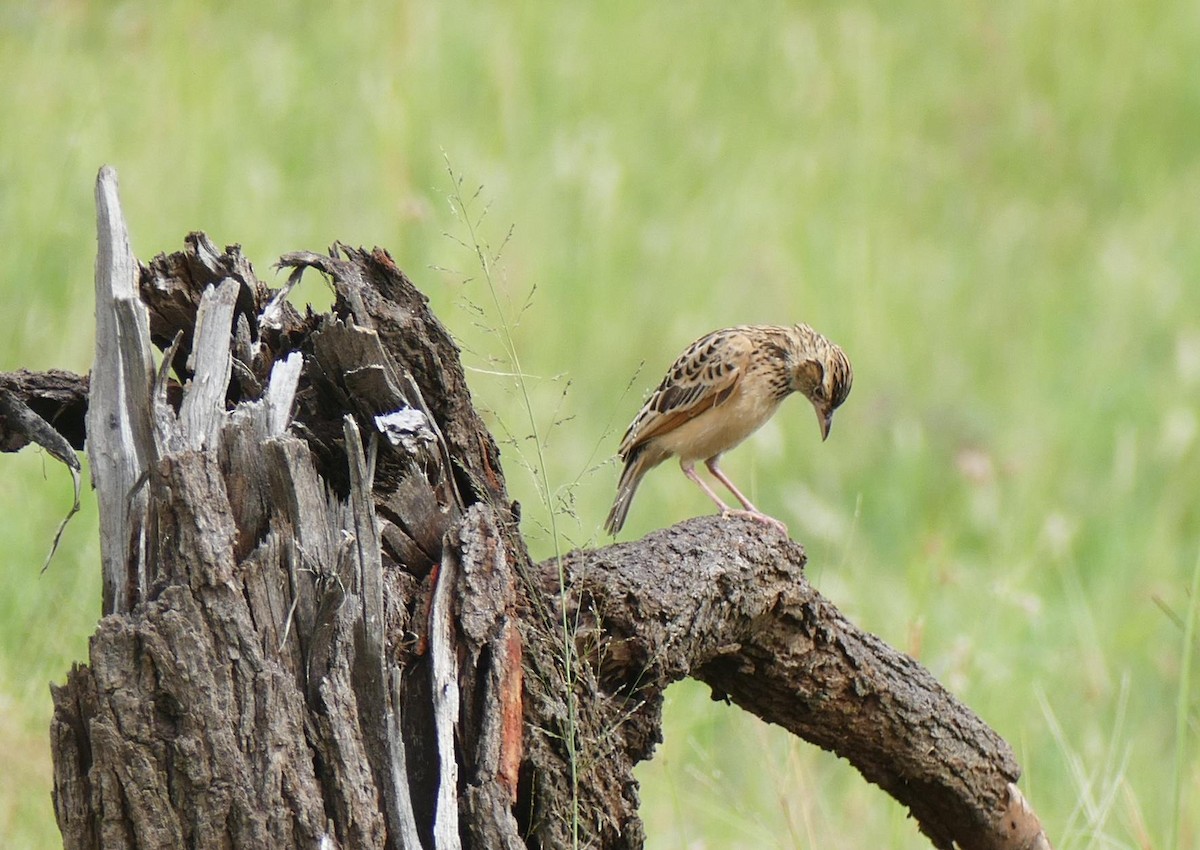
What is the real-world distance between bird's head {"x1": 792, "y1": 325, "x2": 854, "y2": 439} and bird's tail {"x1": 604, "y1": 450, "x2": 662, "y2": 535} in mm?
662

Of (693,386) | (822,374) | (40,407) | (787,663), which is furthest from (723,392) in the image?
(40,407)

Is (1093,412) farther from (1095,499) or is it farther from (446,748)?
(446,748)

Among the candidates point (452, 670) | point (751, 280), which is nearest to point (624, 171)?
point (751, 280)

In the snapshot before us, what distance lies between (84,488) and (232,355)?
11.4 ft

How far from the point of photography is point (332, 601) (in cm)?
279

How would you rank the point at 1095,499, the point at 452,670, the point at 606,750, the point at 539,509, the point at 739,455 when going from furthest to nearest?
1. the point at 1095,499
2. the point at 739,455
3. the point at 539,509
4. the point at 606,750
5. the point at 452,670

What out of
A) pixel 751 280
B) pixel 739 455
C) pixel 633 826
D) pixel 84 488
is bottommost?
pixel 633 826

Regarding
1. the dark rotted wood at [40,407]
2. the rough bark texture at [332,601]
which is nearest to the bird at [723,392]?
the rough bark texture at [332,601]

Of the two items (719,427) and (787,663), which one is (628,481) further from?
(787,663)

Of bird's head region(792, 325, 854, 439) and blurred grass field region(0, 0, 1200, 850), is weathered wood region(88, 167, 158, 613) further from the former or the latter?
bird's head region(792, 325, 854, 439)

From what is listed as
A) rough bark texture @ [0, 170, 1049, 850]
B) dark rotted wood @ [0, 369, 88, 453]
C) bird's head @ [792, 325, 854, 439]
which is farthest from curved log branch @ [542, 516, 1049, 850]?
bird's head @ [792, 325, 854, 439]

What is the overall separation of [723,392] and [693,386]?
13 cm

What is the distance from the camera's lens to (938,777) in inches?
153

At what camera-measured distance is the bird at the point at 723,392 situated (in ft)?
20.3
